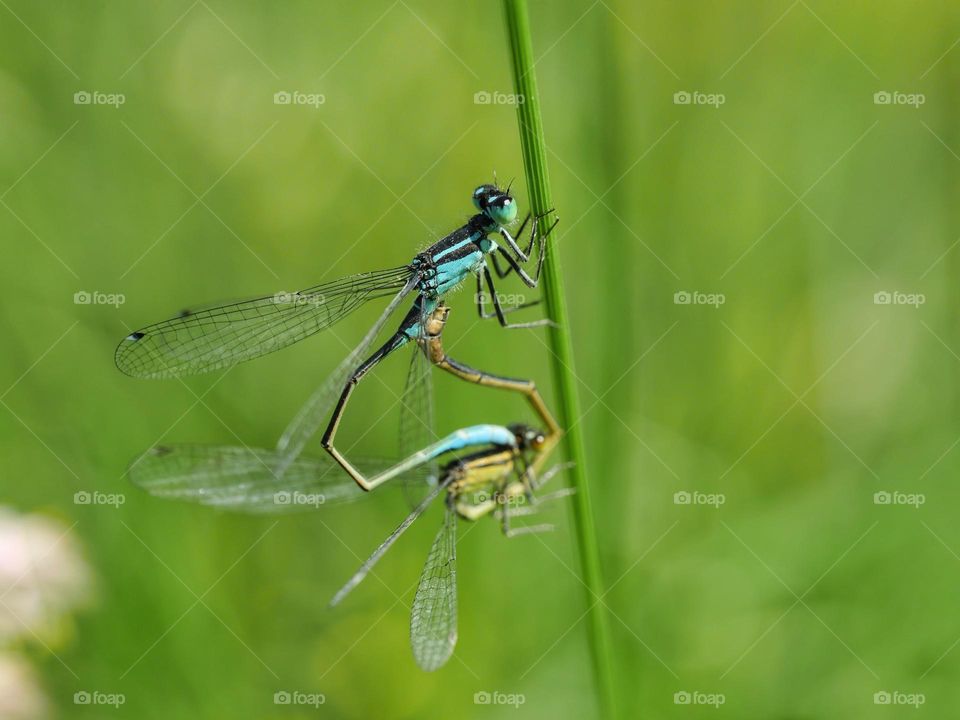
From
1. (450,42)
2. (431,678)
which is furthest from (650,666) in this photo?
(450,42)

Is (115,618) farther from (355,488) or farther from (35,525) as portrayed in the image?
(355,488)

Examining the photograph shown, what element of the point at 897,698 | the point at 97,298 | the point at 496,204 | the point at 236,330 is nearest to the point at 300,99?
the point at 97,298

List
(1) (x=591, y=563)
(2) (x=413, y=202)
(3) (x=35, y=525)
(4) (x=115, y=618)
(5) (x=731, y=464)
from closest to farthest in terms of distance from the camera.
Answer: (1) (x=591, y=563), (3) (x=35, y=525), (4) (x=115, y=618), (5) (x=731, y=464), (2) (x=413, y=202)

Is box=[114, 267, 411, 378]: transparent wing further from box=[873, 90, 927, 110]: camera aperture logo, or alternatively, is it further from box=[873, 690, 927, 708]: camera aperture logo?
box=[873, 90, 927, 110]: camera aperture logo

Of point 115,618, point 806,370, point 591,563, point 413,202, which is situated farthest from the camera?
point 413,202

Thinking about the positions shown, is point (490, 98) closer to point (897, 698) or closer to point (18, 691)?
point (897, 698)

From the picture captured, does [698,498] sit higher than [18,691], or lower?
higher

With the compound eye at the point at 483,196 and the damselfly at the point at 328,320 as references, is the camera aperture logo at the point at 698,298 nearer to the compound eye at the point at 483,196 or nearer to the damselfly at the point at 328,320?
the damselfly at the point at 328,320

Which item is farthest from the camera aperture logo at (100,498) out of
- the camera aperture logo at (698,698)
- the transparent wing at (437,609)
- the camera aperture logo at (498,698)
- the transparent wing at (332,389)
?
the camera aperture logo at (698,698)
